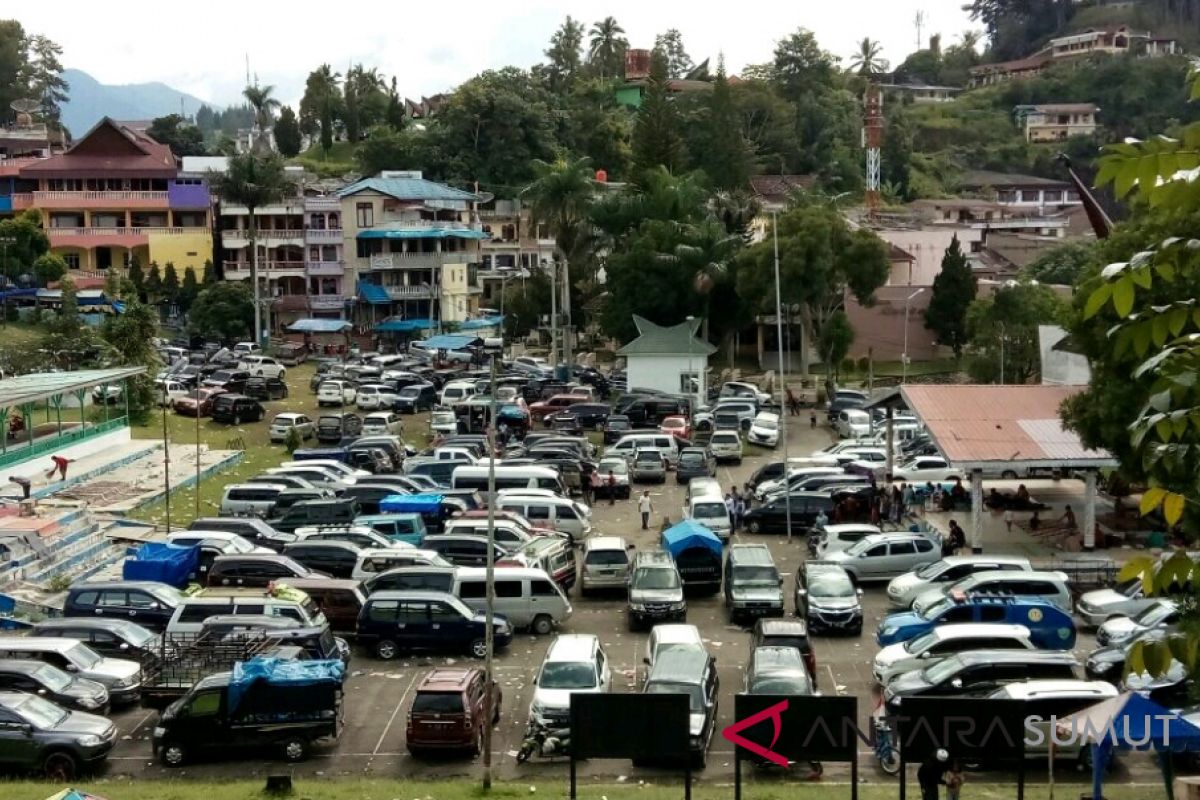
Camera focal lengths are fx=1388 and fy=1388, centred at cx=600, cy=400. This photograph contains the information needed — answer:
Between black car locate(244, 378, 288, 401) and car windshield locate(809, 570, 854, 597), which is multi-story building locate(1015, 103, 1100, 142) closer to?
black car locate(244, 378, 288, 401)

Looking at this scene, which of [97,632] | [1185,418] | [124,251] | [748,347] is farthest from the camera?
[124,251]

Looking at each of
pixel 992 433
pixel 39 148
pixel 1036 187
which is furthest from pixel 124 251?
pixel 1036 187

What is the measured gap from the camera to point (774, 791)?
16.7 m

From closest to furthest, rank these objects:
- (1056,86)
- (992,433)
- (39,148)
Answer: (992,433)
(39,148)
(1056,86)

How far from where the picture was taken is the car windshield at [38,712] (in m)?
18.1

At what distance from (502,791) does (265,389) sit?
39057 millimetres

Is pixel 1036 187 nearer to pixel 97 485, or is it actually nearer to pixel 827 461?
pixel 827 461

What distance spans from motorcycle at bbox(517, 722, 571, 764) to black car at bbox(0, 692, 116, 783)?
5.55 m

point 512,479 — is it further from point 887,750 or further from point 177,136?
point 177,136

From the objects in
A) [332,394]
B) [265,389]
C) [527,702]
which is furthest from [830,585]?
[265,389]

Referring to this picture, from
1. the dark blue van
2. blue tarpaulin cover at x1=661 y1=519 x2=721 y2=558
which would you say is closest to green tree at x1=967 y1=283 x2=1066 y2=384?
blue tarpaulin cover at x1=661 y1=519 x2=721 y2=558

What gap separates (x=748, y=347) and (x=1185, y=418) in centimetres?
6300

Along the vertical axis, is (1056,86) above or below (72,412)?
above

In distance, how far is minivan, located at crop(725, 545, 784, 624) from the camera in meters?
25.4
